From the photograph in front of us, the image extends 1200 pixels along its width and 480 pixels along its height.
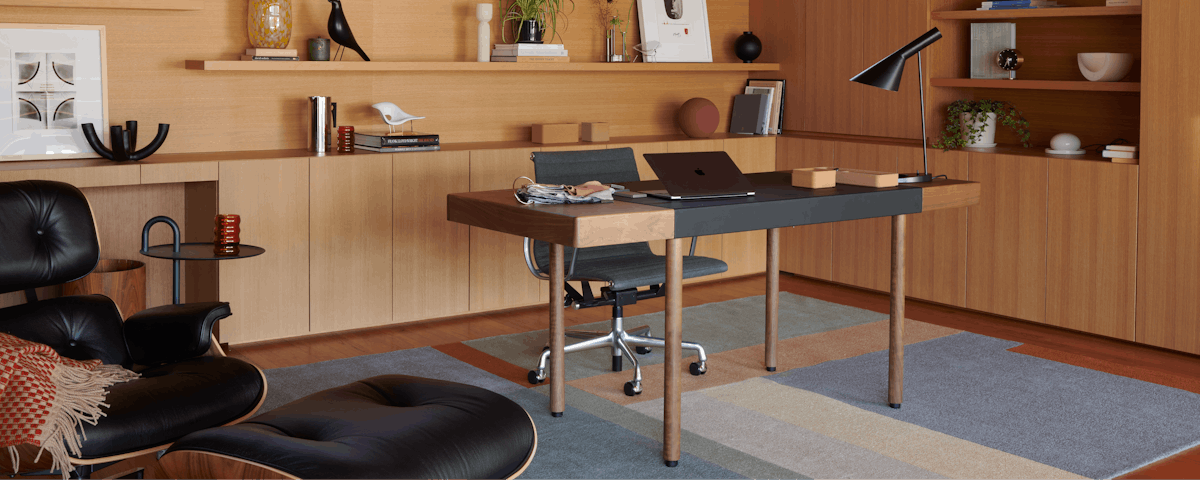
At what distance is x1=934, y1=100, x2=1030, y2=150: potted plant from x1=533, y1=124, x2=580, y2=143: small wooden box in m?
1.88

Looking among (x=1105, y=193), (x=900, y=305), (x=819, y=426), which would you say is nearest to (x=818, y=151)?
(x=1105, y=193)

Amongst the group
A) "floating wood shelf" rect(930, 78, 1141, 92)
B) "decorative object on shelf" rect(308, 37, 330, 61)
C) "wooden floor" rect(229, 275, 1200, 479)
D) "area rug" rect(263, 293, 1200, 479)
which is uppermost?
"decorative object on shelf" rect(308, 37, 330, 61)

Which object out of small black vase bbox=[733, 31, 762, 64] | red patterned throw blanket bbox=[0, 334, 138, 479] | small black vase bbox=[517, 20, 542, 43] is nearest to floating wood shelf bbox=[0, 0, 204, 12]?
small black vase bbox=[517, 20, 542, 43]

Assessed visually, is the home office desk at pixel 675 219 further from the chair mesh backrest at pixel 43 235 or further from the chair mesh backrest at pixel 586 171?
the chair mesh backrest at pixel 43 235

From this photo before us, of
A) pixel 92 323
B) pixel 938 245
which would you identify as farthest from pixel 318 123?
pixel 938 245

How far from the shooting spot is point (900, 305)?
3734 millimetres

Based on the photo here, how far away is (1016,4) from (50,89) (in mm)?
4314

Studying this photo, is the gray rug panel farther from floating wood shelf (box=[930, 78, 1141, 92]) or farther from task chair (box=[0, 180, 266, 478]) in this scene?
task chair (box=[0, 180, 266, 478])

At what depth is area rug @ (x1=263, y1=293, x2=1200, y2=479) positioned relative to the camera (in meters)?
3.19

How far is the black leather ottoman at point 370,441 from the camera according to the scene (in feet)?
7.38

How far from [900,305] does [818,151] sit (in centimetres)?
238

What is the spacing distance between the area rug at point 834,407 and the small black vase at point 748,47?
1.97m

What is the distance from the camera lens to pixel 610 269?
4.01 m

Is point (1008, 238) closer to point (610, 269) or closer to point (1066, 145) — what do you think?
point (1066, 145)
